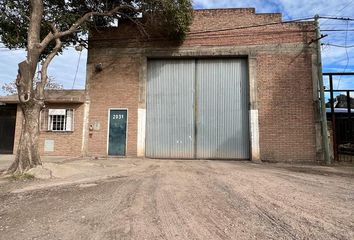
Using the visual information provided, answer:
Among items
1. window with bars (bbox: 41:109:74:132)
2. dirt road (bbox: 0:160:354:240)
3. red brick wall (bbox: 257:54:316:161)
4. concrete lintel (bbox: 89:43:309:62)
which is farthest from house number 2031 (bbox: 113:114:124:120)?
dirt road (bbox: 0:160:354:240)

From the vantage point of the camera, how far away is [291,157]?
15398 mm

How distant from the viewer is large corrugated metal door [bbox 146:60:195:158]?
16.5m

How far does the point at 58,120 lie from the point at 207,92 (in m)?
8.17

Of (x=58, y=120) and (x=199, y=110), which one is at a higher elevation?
(x=199, y=110)

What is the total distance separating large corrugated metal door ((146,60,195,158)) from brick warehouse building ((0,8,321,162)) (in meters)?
0.05

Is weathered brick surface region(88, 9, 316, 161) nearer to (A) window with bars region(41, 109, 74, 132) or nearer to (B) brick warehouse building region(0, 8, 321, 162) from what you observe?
(B) brick warehouse building region(0, 8, 321, 162)

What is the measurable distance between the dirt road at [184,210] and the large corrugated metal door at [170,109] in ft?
23.1

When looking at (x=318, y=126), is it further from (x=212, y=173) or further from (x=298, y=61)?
(x=212, y=173)

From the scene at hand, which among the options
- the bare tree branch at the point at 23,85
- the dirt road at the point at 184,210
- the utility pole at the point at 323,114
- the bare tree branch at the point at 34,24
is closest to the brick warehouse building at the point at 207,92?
the utility pole at the point at 323,114

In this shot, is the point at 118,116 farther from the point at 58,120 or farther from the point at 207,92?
the point at 207,92

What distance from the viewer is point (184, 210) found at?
5.98 metres

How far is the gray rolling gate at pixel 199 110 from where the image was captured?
16.2 m

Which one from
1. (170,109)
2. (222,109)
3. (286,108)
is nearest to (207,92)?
(222,109)

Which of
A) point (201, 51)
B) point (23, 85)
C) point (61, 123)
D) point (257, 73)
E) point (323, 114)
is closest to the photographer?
point (23, 85)
